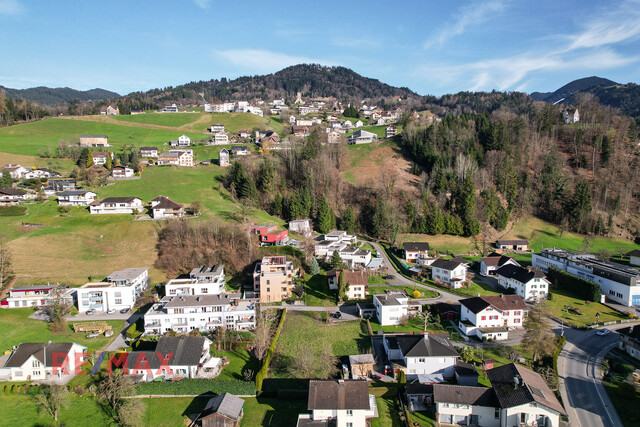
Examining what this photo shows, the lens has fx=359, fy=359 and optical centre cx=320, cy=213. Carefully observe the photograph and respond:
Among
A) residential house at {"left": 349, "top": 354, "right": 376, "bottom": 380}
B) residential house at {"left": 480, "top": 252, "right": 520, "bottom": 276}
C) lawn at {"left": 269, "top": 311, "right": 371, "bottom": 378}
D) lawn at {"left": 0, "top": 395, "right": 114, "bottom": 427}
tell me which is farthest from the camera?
residential house at {"left": 480, "top": 252, "right": 520, "bottom": 276}

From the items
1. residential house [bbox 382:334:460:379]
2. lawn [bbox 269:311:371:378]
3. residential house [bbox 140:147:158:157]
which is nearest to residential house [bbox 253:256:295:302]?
lawn [bbox 269:311:371:378]

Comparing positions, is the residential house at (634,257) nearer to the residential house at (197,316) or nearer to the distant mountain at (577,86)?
the residential house at (197,316)

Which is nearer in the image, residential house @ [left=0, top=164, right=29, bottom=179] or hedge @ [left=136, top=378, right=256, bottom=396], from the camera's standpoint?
hedge @ [left=136, top=378, right=256, bottom=396]

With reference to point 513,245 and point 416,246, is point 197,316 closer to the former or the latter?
point 416,246

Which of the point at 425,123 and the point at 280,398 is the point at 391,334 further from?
the point at 425,123

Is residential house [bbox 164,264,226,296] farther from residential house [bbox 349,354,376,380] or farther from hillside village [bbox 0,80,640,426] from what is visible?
residential house [bbox 349,354,376,380]

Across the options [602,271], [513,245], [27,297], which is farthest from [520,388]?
[27,297]

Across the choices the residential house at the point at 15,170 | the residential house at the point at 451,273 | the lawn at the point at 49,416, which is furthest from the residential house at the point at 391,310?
the residential house at the point at 15,170
